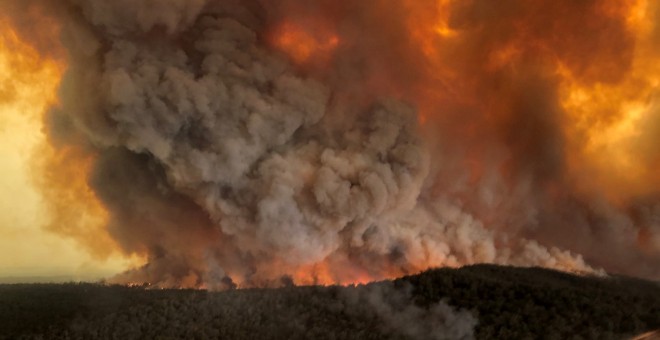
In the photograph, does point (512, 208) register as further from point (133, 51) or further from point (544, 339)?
point (133, 51)

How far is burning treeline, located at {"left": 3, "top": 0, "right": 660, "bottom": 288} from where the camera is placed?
22516 millimetres

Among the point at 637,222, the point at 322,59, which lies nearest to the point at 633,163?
the point at 637,222

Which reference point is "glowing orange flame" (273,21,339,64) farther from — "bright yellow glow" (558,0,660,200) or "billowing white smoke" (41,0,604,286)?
"bright yellow glow" (558,0,660,200)

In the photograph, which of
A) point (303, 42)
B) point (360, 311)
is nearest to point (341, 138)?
point (303, 42)

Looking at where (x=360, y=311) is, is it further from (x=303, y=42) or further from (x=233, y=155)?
(x=303, y=42)

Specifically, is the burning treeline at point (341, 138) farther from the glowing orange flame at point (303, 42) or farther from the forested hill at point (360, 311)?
the forested hill at point (360, 311)

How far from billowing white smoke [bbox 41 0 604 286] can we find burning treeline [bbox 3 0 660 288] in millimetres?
71

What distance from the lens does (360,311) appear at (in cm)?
1689

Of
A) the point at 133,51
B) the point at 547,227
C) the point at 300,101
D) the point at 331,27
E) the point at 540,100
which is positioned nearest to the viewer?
the point at 133,51

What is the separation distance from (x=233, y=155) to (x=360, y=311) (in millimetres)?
8232

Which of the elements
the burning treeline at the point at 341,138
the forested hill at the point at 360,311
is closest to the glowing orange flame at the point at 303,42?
the burning treeline at the point at 341,138

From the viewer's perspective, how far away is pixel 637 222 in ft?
102

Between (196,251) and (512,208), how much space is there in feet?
47.5

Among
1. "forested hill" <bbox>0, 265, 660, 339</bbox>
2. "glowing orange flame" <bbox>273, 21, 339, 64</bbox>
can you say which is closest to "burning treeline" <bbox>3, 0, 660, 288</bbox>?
"glowing orange flame" <bbox>273, 21, 339, 64</bbox>
